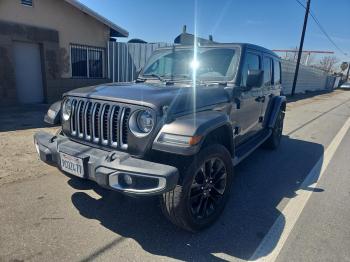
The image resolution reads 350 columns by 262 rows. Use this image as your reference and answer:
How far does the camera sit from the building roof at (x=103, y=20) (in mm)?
10867

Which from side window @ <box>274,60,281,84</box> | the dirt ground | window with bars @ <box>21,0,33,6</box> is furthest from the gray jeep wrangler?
window with bars @ <box>21,0,33,6</box>

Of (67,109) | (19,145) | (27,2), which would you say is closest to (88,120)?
(67,109)

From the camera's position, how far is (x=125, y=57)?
13188 millimetres

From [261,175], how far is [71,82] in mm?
9356

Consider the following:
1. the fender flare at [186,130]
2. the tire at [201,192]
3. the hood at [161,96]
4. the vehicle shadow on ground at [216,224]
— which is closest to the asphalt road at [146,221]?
the vehicle shadow on ground at [216,224]

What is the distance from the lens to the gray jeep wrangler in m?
2.45

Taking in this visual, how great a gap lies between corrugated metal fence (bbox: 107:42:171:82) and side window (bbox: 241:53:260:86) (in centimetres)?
904

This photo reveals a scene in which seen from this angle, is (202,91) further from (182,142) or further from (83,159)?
(83,159)

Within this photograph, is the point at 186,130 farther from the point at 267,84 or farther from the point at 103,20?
the point at 103,20

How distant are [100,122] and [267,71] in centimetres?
355

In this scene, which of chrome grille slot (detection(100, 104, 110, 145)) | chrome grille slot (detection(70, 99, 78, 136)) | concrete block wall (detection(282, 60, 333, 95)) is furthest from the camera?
concrete block wall (detection(282, 60, 333, 95))

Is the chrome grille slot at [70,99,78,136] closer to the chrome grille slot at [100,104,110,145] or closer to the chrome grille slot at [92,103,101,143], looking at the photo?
the chrome grille slot at [92,103,101,143]

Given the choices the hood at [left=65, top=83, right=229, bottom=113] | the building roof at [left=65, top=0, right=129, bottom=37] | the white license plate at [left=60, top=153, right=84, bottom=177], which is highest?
the building roof at [left=65, top=0, right=129, bottom=37]

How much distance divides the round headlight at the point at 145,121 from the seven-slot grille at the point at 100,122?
116mm
